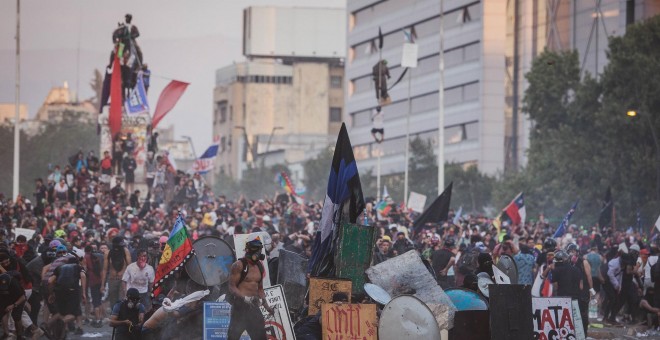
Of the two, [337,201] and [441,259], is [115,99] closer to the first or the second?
[441,259]

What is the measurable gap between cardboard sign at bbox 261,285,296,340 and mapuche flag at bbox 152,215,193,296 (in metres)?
1.88

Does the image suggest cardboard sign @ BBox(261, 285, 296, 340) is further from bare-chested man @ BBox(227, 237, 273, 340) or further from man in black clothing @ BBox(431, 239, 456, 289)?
man in black clothing @ BBox(431, 239, 456, 289)

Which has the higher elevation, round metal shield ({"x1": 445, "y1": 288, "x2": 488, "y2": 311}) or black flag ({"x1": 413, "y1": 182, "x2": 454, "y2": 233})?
black flag ({"x1": 413, "y1": 182, "x2": 454, "y2": 233})

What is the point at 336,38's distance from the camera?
169 meters

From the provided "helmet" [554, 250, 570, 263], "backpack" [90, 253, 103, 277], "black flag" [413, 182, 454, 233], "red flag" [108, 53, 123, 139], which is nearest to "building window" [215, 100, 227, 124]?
"red flag" [108, 53, 123, 139]

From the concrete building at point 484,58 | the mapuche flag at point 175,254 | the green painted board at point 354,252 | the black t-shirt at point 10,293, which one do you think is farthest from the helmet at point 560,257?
the concrete building at point 484,58

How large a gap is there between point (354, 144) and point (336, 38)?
152 ft

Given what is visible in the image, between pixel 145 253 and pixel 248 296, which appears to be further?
pixel 145 253

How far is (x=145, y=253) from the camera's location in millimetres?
22859

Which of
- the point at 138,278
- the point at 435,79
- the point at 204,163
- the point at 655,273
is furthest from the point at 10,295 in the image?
the point at 435,79

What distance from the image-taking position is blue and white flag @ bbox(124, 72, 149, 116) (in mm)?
47312

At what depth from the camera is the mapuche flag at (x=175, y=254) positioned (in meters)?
17.9

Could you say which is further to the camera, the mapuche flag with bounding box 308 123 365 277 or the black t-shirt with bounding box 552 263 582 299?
the black t-shirt with bounding box 552 263 582 299

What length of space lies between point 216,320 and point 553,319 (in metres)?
4.26
